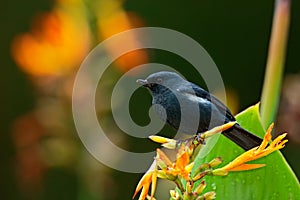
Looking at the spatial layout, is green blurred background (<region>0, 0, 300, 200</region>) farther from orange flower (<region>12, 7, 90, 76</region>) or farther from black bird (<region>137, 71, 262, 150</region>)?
black bird (<region>137, 71, 262, 150</region>)

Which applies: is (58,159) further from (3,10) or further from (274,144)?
(3,10)

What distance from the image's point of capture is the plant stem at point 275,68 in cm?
110

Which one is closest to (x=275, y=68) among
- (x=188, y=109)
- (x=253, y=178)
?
(x=253, y=178)

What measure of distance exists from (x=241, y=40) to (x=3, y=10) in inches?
29.9

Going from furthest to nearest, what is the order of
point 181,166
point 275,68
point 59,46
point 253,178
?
point 59,46 < point 275,68 < point 253,178 < point 181,166

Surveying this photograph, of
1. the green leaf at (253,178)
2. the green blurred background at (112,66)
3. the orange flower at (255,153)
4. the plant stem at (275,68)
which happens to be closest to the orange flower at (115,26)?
the green blurred background at (112,66)

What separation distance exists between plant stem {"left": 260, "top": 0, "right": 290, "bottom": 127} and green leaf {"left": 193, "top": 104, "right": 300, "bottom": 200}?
0.64 feet

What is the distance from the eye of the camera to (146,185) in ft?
2.50

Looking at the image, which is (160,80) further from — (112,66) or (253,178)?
(112,66)

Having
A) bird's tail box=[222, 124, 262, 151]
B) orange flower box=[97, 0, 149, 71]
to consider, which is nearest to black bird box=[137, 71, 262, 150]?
bird's tail box=[222, 124, 262, 151]

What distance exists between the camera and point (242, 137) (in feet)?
2.61

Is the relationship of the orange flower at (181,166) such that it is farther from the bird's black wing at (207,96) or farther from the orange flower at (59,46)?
the orange flower at (59,46)

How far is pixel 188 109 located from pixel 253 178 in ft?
0.54

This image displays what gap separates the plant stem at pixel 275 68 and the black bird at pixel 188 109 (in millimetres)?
302
